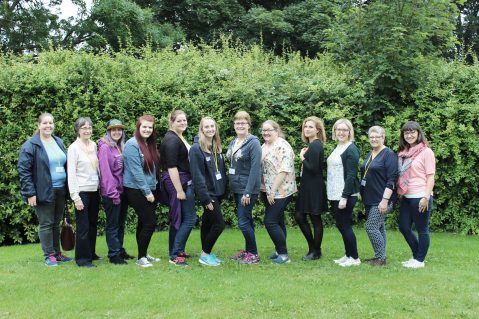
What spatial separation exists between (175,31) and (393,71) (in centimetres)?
1353

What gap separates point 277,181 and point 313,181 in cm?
54

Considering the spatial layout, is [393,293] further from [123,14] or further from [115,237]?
[123,14]

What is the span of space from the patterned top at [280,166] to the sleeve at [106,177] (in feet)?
6.45

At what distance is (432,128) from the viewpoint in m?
8.83

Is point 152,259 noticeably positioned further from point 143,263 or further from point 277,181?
point 277,181

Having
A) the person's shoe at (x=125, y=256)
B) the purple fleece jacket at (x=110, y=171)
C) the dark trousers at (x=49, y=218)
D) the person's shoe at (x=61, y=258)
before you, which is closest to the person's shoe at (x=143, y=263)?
the person's shoe at (x=125, y=256)

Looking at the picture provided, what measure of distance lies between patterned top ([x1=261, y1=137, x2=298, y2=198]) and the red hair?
143 cm

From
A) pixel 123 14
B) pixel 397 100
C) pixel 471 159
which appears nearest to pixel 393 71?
pixel 397 100

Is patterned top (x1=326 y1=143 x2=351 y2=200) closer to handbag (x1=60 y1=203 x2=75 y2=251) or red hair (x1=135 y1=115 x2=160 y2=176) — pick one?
red hair (x1=135 y1=115 x2=160 y2=176)

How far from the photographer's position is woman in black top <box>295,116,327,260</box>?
262 inches

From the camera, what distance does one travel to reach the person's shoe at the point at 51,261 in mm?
6594

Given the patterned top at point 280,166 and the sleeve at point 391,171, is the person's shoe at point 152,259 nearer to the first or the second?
the patterned top at point 280,166

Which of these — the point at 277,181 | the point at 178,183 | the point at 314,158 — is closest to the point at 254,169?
the point at 277,181

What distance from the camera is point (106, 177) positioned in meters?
6.37
